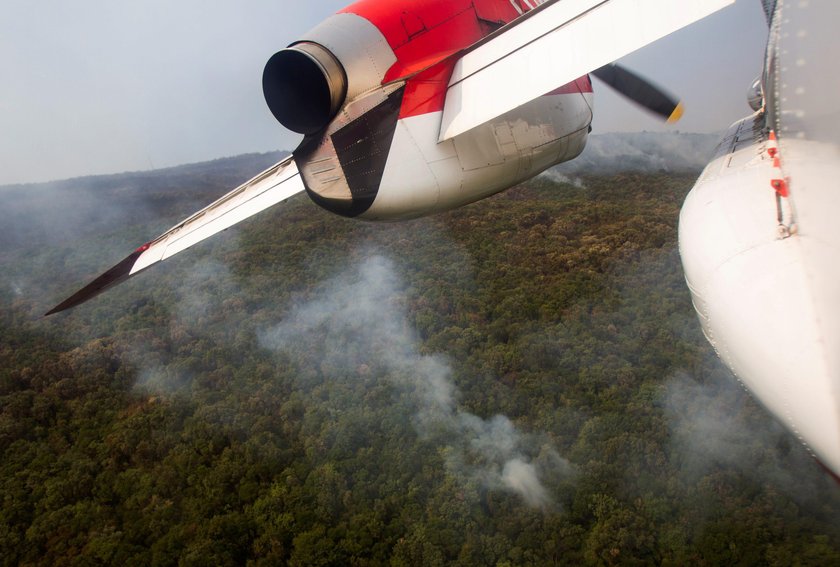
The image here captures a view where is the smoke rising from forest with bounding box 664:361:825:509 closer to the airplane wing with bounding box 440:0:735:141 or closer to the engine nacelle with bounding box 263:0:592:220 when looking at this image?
the engine nacelle with bounding box 263:0:592:220

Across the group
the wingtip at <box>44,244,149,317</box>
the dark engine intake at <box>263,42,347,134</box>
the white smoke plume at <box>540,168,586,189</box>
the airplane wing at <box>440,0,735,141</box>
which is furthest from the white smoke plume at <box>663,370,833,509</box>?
the white smoke plume at <box>540,168,586,189</box>

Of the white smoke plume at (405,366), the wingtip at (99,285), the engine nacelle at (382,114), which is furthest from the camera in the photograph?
the white smoke plume at (405,366)

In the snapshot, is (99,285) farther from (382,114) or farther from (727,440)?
(727,440)

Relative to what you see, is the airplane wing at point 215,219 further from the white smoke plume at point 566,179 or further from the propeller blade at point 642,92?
the white smoke plume at point 566,179

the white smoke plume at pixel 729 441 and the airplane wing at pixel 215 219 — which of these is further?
the white smoke plume at pixel 729 441

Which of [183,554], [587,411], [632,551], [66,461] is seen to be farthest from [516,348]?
[66,461]

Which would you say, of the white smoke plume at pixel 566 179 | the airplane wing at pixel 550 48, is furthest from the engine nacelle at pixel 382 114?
the white smoke plume at pixel 566 179

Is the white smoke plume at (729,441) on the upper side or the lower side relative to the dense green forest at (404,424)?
lower
